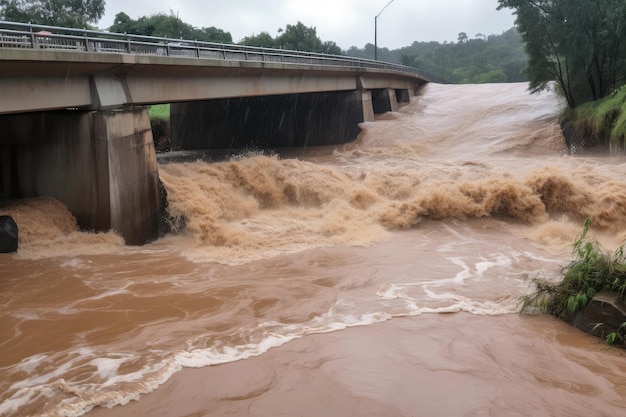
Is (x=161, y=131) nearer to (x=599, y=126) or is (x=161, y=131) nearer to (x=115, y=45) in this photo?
(x=115, y=45)

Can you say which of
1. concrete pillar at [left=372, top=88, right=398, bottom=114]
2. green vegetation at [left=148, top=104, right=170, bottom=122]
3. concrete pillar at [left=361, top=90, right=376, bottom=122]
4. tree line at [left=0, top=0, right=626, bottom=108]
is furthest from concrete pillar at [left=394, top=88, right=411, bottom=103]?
green vegetation at [left=148, top=104, right=170, bottom=122]

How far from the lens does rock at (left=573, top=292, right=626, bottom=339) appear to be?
7285 mm

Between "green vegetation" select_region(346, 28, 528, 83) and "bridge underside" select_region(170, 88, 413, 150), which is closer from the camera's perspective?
"bridge underside" select_region(170, 88, 413, 150)

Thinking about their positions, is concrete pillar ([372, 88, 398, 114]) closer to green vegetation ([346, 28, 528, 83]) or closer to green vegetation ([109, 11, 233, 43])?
green vegetation ([109, 11, 233, 43])

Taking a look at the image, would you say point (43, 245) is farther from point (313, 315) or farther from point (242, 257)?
point (313, 315)

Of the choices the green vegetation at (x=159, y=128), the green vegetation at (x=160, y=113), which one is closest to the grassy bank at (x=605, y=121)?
the green vegetation at (x=159, y=128)

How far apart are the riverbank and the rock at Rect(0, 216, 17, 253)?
818 inches

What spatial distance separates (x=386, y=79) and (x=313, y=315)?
35265mm

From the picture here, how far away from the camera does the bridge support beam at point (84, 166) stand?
12875 millimetres

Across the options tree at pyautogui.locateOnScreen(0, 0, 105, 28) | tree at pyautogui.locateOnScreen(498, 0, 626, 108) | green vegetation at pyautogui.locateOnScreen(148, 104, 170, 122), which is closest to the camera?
tree at pyautogui.locateOnScreen(498, 0, 626, 108)

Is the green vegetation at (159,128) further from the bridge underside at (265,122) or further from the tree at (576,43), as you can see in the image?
the tree at (576,43)

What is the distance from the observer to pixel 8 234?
11.5 metres

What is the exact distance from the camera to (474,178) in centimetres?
1864

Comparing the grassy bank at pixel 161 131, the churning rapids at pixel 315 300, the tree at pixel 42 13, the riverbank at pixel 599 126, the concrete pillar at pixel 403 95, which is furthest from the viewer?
the concrete pillar at pixel 403 95
